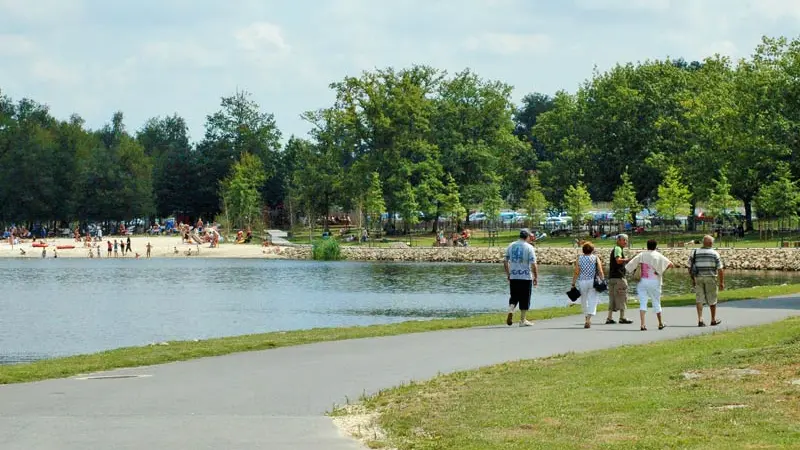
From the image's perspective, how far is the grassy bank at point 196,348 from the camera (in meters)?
20.0

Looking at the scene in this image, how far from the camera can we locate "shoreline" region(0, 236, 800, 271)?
72625 mm

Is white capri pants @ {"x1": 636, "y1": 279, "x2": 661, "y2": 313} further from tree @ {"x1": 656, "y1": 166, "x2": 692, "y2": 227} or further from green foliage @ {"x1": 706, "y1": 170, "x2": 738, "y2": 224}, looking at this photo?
tree @ {"x1": 656, "y1": 166, "x2": 692, "y2": 227}

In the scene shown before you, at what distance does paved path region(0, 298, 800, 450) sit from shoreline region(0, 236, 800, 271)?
48.1m

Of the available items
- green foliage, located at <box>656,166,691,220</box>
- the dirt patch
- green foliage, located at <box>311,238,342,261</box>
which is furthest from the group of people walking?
green foliage, located at <box>311,238,342,261</box>

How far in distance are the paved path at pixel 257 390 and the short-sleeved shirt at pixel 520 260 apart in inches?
46.2

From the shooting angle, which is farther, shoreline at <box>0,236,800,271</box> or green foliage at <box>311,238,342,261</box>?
green foliage at <box>311,238,342,261</box>

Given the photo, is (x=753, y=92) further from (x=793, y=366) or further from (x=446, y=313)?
(x=793, y=366)

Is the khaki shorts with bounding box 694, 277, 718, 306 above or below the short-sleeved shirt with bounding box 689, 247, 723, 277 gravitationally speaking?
below

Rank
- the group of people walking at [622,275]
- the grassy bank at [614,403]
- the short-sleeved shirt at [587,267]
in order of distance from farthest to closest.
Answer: the short-sleeved shirt at [587,267], the group of people walking at [622,275], the grassy bank at [614,403]

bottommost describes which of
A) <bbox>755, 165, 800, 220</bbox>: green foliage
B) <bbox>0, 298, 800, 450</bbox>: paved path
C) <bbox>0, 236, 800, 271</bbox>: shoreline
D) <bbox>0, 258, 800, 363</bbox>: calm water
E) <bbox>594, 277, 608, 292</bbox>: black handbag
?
<bbox>0, 258, 800, 363</bbox>: calm water

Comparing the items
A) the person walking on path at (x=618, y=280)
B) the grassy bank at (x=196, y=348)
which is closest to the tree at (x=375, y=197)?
the grassy bank at (x=196, y=348)

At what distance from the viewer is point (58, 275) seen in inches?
3132

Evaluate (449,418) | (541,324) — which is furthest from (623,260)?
(449,418)

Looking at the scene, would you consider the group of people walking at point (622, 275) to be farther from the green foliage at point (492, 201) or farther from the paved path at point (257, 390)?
the green foliage at point (492, 201)
